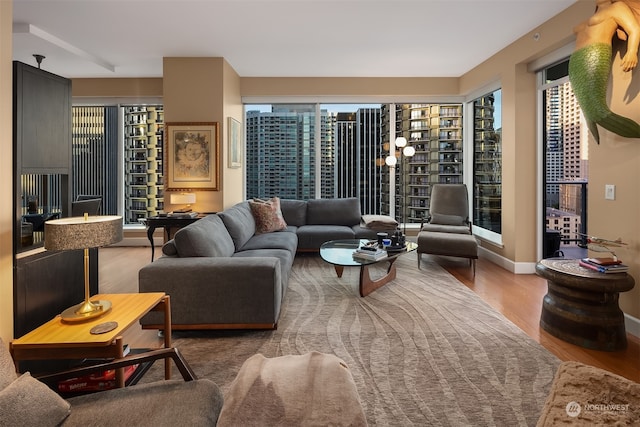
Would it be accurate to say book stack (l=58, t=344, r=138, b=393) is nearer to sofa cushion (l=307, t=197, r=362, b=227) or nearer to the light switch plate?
the light switch plate

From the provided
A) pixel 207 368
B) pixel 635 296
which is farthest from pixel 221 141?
pixel 635 296

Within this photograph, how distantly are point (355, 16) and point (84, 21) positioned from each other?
3009 mm

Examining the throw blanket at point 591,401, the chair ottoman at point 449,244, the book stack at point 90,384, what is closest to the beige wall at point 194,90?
the chair ottoman at point 449,244

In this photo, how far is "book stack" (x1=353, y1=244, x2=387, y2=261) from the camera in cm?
369

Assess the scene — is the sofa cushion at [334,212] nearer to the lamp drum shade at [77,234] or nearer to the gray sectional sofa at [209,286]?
the gray sectional sofa at [209,286]

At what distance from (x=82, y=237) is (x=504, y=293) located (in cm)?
382

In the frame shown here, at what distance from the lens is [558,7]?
12.0 feet

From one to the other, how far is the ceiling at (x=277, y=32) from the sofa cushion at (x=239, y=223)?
2.13 meters

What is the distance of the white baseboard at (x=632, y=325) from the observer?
9.34 ft

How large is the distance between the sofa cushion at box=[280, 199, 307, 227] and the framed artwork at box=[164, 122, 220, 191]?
123cm

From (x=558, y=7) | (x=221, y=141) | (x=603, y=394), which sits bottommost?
(x=603, y=394)

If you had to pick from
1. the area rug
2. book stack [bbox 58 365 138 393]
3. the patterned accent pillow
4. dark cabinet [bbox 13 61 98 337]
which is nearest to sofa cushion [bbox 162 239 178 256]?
dark cabinet [bbox 13 61 98 337]

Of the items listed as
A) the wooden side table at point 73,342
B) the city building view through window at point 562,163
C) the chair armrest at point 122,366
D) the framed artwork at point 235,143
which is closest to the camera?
the chair armrest at point 122,366

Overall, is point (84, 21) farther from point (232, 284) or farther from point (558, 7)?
point (558, 7)
